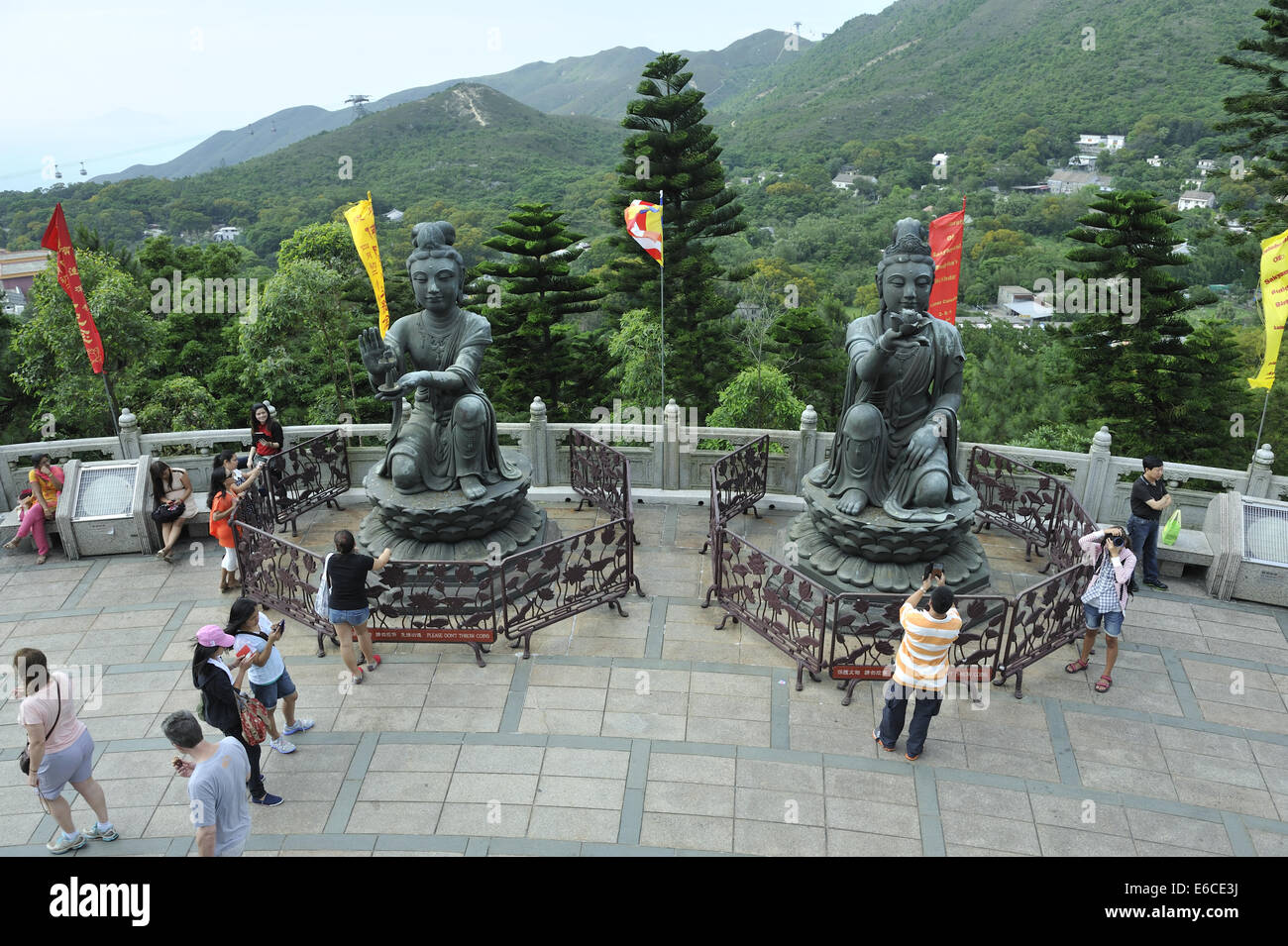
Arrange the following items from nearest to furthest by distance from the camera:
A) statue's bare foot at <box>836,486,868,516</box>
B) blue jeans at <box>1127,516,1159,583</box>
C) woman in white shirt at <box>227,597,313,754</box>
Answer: woman in white shirt at <box>227,597,313,754</box>, statue's bare foot at <box>836,486,868,516</box>, blue jeans at <box>1127,516,1159,583</box>

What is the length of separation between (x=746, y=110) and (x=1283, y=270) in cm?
8451

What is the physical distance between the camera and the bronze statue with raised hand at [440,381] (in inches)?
343

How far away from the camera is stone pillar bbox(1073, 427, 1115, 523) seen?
33.9ft

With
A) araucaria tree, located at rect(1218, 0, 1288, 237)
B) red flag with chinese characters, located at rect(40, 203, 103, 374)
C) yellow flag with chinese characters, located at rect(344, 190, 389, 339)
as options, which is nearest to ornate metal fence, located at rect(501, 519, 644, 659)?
yellow flag with chinese characters, located at rect(344, 190, 389, 339)

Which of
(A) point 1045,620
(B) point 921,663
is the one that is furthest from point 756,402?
(B) point 921,663

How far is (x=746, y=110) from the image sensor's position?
8719 cm

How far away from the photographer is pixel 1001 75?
6781cm

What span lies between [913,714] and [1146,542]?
168 inches

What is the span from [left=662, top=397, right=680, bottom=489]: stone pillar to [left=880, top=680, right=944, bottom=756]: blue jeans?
5.15m

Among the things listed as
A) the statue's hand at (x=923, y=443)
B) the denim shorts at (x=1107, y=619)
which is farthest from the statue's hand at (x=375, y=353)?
the denim shorts at (x=1107, y=619)

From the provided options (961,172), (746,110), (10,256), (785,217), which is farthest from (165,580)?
(746,110)

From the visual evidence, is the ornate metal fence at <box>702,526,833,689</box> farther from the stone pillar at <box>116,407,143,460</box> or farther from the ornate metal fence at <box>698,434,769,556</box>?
the stone pillar at <box>116,407,143,460</box>

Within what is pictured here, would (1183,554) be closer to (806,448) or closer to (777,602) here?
(806,448)
